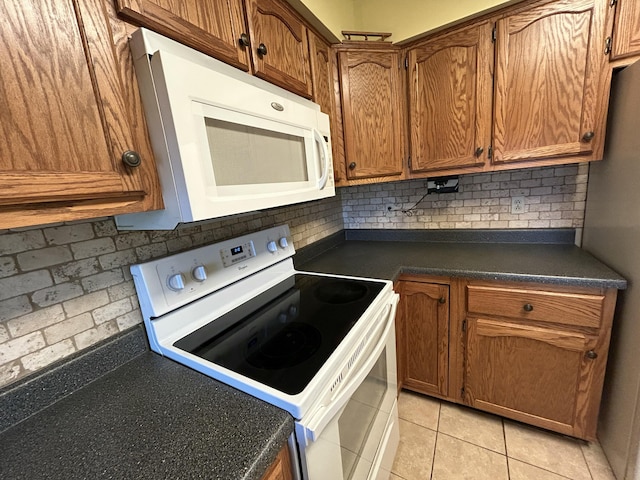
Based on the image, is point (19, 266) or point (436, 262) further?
point (436, 262)

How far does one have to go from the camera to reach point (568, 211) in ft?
5.19

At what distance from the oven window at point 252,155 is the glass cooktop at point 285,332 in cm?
51

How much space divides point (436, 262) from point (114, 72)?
5.01 ft

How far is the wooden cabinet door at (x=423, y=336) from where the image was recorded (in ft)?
4.87

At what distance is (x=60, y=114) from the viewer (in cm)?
50

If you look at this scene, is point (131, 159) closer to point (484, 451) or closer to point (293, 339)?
point (293, 339)

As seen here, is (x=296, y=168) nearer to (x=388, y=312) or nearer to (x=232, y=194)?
(x=232, y=194)

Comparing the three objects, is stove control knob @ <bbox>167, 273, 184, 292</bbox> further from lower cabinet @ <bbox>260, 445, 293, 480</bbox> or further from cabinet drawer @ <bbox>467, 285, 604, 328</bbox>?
cabinet drawer @ <bbox>467, 285, 604, 328</bbox>

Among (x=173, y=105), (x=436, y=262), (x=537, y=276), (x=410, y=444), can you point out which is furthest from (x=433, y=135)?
(x=410, y=444)

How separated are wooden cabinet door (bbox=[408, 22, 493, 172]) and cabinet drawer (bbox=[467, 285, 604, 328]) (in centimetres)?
70

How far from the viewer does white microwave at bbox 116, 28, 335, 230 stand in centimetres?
61

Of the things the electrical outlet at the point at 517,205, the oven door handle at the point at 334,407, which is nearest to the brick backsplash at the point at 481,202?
the electrical outlet at the point at 517,205

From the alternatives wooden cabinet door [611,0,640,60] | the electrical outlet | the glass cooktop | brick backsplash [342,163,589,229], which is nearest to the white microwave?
the glass cooktop

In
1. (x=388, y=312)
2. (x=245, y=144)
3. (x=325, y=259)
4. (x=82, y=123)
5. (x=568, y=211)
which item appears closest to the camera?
(x=82, y=123)
